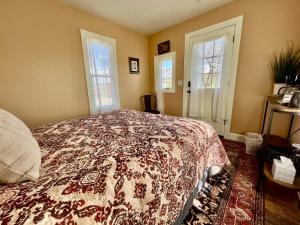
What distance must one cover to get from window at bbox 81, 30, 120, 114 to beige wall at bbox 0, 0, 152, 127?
0.11m

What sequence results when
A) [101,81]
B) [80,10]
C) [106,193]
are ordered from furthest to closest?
[101,81]
[80,10]
[106,193]

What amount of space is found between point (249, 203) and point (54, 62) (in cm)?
313

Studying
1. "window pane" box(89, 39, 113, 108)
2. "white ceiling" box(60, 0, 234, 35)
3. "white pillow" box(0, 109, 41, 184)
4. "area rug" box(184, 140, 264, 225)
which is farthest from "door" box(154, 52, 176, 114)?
"white pillow" box(0, 109, 41, 184)

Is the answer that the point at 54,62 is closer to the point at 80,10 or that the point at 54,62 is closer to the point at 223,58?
the point at 80,10

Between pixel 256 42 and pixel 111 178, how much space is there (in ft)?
9.00

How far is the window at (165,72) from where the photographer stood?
128 inches

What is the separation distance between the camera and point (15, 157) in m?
0.62

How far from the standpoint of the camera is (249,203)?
1.25 metres

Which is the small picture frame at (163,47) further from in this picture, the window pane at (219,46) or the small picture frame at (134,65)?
the window pane at (219,46)

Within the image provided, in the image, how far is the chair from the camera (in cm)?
373

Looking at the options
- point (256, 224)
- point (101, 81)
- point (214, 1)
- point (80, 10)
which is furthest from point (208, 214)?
point (80, 10)

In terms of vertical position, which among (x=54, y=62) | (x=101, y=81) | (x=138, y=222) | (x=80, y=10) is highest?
(x=80, y=10)

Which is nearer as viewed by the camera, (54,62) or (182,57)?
(54,62)

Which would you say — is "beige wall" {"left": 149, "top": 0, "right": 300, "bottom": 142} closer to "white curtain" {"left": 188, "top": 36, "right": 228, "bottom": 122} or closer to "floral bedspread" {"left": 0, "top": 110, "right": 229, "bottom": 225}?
"white curtain" {"left": 188, "top": 36, "right": 228, "bottom": 122}
